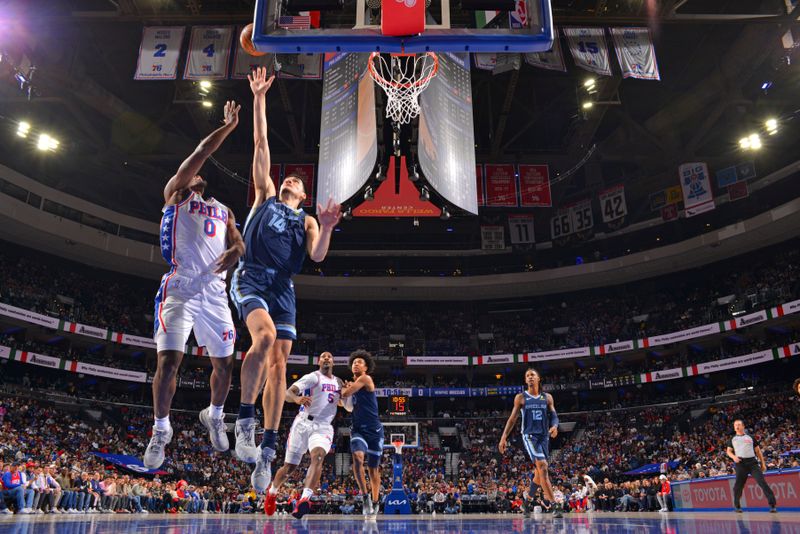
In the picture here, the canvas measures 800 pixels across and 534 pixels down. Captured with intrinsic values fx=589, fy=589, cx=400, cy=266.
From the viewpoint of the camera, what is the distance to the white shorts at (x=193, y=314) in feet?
16.5

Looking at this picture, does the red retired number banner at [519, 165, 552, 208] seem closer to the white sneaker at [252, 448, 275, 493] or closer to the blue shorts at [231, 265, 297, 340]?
the blue shorts at [231, 265, 297, 340]

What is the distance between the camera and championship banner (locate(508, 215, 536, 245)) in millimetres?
31562

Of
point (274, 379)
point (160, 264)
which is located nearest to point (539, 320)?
point (160, 264)

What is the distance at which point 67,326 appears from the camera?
30.5m

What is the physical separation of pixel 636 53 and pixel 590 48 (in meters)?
1.34

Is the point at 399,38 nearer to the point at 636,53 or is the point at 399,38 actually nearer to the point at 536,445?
the point at 536,445

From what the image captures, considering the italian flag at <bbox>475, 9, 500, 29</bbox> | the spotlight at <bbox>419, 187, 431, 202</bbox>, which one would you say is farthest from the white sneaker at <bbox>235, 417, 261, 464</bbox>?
the spotlight at <bbox>419, 187, 431, 202</bbox>

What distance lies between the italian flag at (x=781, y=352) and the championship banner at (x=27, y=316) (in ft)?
117

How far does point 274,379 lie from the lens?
567cm

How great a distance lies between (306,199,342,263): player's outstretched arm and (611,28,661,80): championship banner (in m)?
14.1

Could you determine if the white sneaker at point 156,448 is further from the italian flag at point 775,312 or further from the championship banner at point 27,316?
the italian flag at point 775,312

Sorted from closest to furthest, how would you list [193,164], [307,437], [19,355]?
[193,164] → [307,437] → [19,355]

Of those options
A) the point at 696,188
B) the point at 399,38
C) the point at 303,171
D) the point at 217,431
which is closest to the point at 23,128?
the point at 303,171

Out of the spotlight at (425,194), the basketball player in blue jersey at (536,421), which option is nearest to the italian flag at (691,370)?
the spotlight at (425,194)
